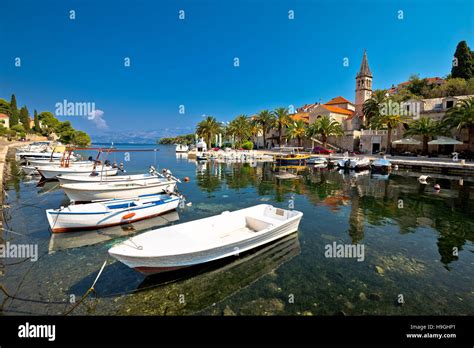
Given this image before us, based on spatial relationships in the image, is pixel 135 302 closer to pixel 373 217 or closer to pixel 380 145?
pixel 373 217

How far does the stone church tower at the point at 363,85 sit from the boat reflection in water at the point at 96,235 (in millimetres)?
66910

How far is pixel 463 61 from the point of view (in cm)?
5594

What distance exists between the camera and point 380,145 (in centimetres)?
5097

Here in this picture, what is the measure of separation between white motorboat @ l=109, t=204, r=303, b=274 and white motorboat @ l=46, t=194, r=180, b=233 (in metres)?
4.89

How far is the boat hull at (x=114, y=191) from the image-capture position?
47.1ft

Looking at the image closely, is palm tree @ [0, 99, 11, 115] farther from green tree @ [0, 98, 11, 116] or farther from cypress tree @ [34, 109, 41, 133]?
cypress tree @ [34, 109, 41, 133]

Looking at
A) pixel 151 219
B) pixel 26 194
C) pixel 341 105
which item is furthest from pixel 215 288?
pixel 341 105

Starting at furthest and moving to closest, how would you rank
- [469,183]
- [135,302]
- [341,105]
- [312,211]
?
[341,105] → [469,183] → [312,211] → [135,302]

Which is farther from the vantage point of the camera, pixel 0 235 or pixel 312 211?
pixel 312 211

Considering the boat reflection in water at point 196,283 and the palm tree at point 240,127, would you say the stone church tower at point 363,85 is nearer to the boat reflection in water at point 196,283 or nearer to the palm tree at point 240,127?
the palm tree at point 240,127

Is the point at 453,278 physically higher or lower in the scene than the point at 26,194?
lower

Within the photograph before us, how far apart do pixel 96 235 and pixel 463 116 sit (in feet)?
155
